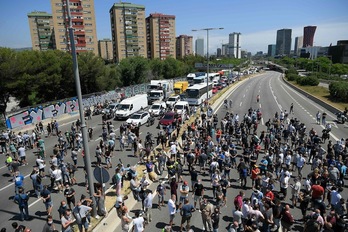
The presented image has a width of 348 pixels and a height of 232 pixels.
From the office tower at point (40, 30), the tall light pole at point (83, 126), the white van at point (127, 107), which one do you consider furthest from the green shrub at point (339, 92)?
the office tower at point (40, 30)

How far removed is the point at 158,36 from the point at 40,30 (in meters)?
54.3

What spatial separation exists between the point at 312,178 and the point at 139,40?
359 ft

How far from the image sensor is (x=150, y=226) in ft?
33.9

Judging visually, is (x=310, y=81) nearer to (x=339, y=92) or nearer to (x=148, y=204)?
(x=339, y=92)

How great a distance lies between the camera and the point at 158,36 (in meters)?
130

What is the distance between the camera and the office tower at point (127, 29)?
108m

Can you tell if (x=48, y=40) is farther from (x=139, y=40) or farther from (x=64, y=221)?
(x=64, y=221)

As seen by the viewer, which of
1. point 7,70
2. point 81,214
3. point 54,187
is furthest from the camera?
point 7,70

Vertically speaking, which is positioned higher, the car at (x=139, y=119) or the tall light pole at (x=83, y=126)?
the tall light pole at (x=83, y=126)

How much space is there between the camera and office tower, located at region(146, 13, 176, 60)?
128 metres

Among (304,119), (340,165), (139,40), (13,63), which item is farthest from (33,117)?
(139,40)

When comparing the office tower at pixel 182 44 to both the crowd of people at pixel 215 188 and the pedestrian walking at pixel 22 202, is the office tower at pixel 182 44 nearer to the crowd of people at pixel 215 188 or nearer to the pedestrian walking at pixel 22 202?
the crowd of people at pixel 215 188

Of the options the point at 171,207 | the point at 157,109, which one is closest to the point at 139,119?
the point at 157,109

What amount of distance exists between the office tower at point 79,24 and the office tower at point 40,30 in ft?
117
